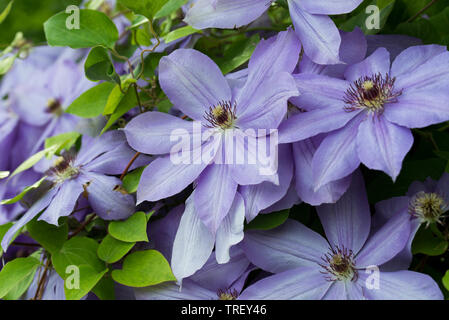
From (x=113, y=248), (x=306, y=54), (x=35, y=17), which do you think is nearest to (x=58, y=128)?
(x=113, y=248)

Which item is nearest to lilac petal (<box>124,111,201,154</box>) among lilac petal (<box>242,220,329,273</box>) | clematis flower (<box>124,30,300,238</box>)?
clematis flower (<box>124,30,300,238</box>)

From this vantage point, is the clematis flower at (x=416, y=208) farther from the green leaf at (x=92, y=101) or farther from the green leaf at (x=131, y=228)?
the green leaf at (x=92, y=101)

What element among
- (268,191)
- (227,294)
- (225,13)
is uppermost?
(225,13)

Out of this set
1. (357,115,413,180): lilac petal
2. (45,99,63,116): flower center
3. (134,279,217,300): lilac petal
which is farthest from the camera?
(45,99,63,116): flower center

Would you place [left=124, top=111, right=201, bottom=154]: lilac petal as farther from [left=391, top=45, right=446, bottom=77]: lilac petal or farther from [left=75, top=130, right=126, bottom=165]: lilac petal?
[left=391, top=45, right=446, bottom=77]: lilac petal

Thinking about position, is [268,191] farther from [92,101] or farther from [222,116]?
[92,101]

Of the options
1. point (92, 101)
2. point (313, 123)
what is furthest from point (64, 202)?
point (313, 123)
